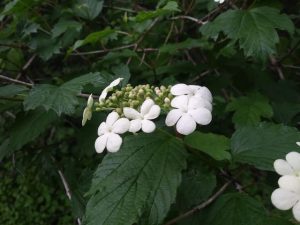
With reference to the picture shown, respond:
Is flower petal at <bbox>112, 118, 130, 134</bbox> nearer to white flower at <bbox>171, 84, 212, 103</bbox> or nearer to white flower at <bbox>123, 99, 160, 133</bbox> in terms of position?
white flower at <bbox>123, 99, 160, 133</bbox>

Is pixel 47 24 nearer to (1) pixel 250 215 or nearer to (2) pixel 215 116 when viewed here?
(2) pixel 215 116

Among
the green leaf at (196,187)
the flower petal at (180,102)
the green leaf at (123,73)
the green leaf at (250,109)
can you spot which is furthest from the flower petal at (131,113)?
the green leaf at (250,109)

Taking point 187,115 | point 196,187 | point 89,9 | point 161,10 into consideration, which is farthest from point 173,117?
point 89,9

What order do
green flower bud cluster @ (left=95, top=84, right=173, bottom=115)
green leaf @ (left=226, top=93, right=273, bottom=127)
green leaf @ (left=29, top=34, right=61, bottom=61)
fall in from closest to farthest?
green flower bud cluster @ (left=95, top=84, right=173, bottom=115), green leaf @ (left=226, top=93, right=273, bottom=127), green leaf @ (left=29, top=34, right=61, bottom=61)

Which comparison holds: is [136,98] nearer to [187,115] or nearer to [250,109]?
[187,115]

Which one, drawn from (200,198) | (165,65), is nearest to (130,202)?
(200,198)

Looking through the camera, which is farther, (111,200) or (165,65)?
(165,65)

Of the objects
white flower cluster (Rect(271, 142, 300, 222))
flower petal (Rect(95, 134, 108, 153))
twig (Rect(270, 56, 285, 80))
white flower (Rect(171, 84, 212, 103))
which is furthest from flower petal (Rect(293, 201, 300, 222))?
twig (Rect(270, 56, 285, 80))
